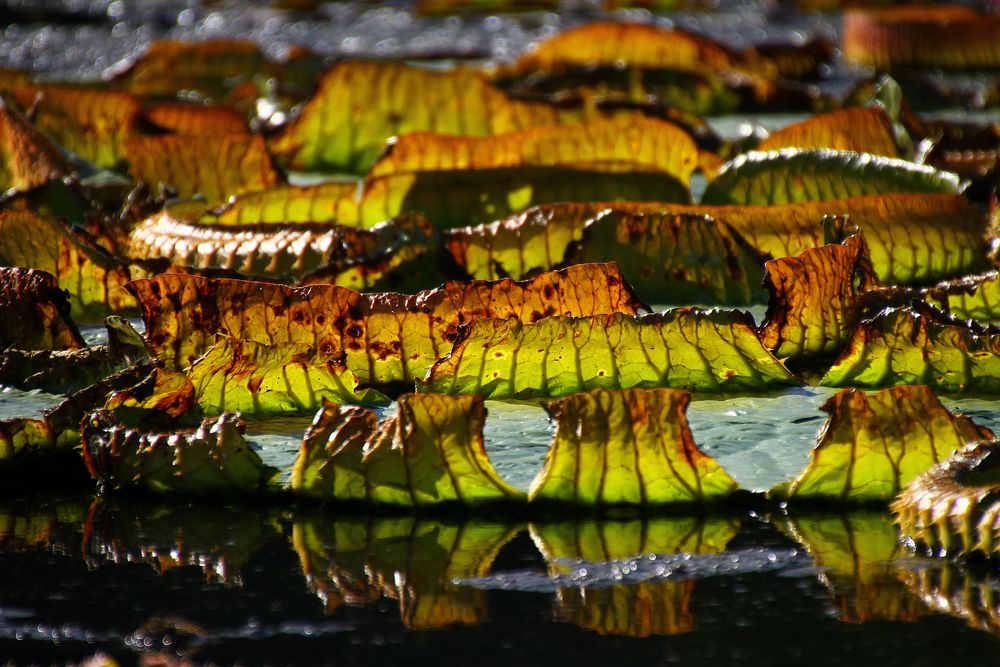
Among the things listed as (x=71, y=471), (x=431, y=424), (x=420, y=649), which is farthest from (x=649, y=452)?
(x=71, y=471)

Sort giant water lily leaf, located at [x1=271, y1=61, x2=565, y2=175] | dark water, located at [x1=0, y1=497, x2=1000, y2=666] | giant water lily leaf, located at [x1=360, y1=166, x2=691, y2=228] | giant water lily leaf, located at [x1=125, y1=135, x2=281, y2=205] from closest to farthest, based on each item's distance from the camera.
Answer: dark water, located at [x1=0, y1=497, x2=1000, y2=666], giant water lily leaf, located at [x1=360, y1=166, x2=691, y2=228], giant water lily leaf, located at [x1=125, y1=135, x2=281, y2=205], giant water lily leaf, located at [x1=271, y1=61, x2=565, y2=175]

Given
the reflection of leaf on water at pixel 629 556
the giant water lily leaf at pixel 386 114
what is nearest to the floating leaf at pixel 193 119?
the giant water lily leaf at pixel 386 114

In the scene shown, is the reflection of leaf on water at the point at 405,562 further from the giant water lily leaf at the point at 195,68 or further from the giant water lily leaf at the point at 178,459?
the giant water lily leaf at the point at 195,68

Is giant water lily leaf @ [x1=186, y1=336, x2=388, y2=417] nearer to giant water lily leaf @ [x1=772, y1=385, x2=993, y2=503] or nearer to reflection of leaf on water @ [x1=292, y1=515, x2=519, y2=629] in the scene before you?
reflection of leaf on water @ [x1=292, y1=515, x2=519, y2=629]

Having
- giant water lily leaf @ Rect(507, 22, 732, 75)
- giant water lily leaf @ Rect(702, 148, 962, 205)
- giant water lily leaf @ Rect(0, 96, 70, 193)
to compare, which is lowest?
giant water lily leaf @ Rect(702, 148, 962, 205)

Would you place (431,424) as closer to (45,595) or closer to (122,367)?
(45,595)

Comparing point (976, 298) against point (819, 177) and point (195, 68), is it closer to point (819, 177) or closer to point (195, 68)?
point (819, 177)

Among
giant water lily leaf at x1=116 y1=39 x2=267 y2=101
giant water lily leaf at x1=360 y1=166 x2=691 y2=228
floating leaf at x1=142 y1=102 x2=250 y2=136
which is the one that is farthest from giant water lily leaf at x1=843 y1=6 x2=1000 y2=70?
giant water lily leaf at x1=360 y1=166 x2=691 y2=228
